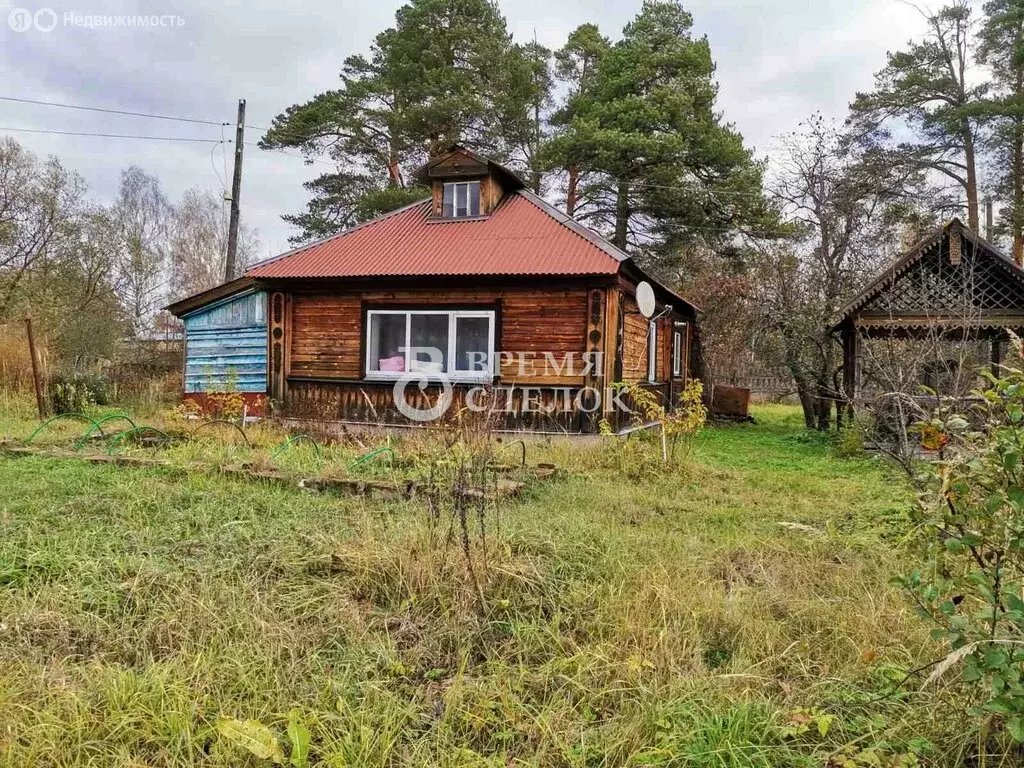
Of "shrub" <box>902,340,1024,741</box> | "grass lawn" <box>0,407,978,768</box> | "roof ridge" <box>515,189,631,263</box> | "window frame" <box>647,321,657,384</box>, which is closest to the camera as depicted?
"shrub" <box>902,340,1024,741</box>

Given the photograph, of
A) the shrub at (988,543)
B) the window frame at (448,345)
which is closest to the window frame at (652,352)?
the window frame at (448,345)

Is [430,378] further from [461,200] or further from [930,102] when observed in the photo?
[930,102]

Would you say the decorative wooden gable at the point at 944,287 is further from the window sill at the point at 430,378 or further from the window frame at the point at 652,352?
the window sill at the point at 430,378

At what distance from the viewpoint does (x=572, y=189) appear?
66.0 ft

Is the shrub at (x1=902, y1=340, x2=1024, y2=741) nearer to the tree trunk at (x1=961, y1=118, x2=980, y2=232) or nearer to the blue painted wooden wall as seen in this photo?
the blue painted wooden wall

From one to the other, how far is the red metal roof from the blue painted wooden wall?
1.00 m

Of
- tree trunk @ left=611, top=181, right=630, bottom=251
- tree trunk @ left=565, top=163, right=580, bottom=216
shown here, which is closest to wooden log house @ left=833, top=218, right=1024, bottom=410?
tree trunk @ left=611, top=181, right=630, bottom=251

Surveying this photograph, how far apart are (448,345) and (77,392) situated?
8.04m

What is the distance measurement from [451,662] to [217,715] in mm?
963

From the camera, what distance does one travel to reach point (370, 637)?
2.91 meters

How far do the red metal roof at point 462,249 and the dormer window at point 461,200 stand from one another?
12.1 inches

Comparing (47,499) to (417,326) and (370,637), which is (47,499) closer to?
(370,637)

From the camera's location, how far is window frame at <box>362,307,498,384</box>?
10.3 meters

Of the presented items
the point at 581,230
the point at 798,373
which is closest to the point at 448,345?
the point at 581,230
